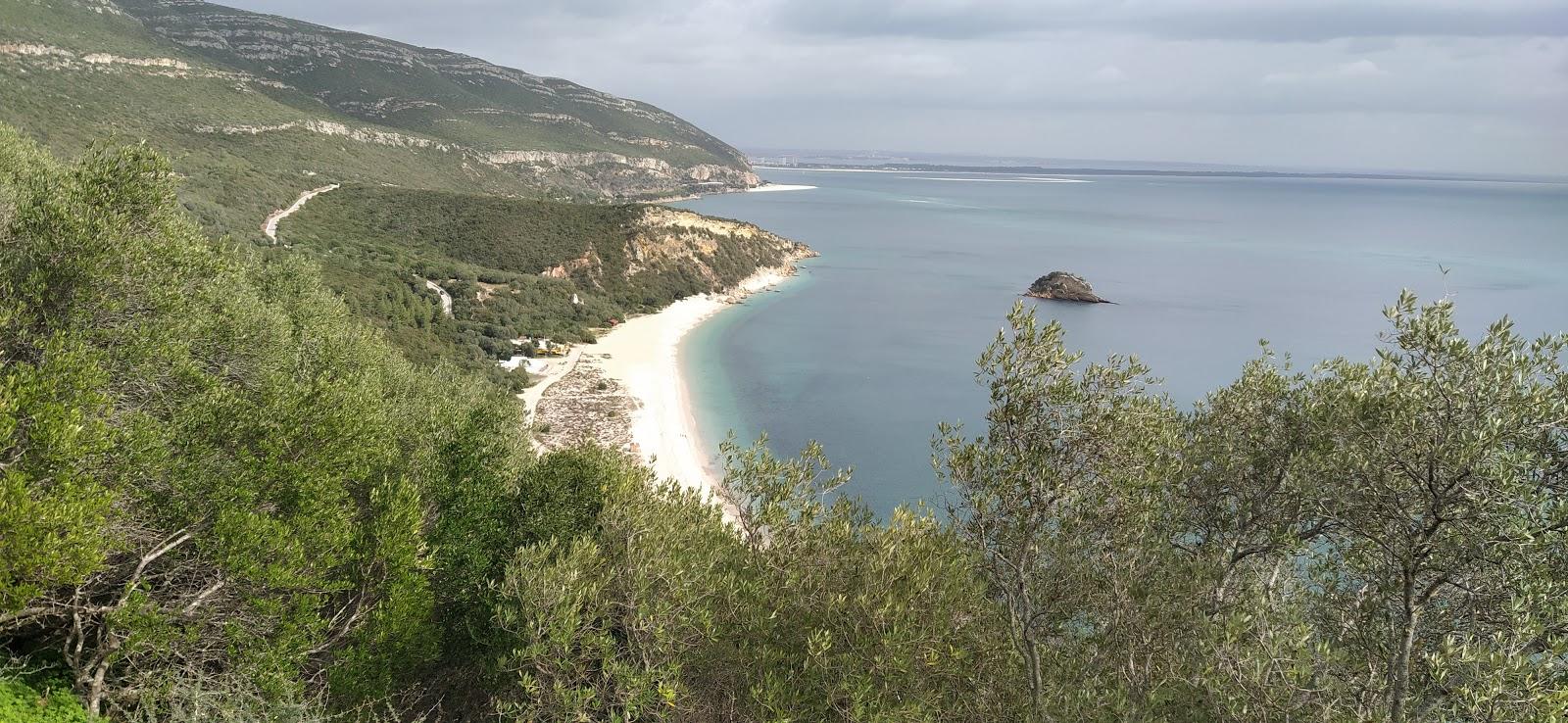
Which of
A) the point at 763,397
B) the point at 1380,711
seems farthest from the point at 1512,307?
the point at 1380,711

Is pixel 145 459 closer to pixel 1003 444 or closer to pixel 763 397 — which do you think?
pixel 1003 444

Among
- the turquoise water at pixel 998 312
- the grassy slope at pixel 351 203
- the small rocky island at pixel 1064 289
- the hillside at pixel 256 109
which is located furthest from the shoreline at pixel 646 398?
the small rocky island at pixel 1064 289

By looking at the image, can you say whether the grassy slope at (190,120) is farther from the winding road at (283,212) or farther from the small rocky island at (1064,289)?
the small rocky island at (1064,289)

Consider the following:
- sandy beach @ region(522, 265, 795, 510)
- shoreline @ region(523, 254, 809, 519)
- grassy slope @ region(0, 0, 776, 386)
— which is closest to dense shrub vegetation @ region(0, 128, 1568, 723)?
shoreline @ region(523, 254, 809, 519)

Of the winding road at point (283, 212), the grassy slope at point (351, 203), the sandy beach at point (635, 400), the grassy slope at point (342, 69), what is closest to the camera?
the sandy beach at point (635, 400)

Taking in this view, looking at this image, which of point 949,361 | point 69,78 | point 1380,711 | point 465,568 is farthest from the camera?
point 69,78

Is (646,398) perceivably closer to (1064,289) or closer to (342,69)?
(1064,289)
